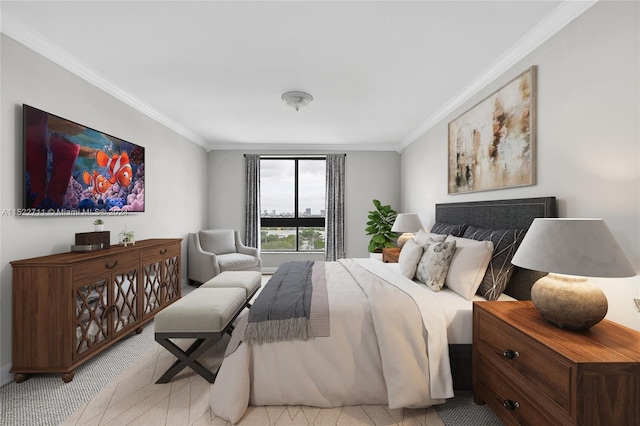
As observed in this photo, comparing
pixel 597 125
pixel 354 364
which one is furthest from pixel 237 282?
pixel 597 125

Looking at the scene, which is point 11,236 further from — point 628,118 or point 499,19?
point 628,118

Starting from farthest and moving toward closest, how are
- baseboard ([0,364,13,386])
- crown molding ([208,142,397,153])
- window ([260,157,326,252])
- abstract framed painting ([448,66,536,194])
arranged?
window ([260,157,326,252]), crown molding ([208,142,397,153]), abstract framed painting ([448,66,536,194]), baseboard ([0,364,13,386])

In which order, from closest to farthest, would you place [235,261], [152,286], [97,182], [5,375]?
[5,375], [97,182], [152,286], [235,261]

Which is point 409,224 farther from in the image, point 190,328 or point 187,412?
point 187,412

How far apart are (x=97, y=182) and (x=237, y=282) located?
169 cm

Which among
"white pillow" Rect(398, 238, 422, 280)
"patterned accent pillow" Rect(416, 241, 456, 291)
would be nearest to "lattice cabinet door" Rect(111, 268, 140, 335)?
"white pillow" Rect(398, 238, 422, 280)

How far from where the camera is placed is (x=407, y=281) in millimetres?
2596

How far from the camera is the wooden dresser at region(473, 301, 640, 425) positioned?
3.79 feet

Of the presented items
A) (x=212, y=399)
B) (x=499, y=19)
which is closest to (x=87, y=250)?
(x=212, y=399)

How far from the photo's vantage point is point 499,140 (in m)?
2.66

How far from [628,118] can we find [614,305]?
105cm

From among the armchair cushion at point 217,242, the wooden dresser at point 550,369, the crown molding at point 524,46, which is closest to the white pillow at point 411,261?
the wooden dresser at point 550,369

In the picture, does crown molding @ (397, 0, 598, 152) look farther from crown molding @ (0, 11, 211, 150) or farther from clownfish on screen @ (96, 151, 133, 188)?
clownfish on screen @ (96, 151, 133, 188)

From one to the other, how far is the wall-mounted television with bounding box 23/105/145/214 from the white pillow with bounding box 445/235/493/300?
3.31 meters
